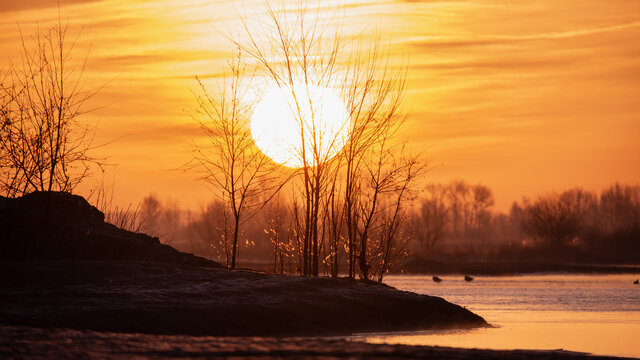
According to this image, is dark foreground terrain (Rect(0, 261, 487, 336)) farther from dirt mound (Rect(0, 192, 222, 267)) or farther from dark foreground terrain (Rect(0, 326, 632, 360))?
dark foreground terrain (Rect(0, 326, 632, 360))

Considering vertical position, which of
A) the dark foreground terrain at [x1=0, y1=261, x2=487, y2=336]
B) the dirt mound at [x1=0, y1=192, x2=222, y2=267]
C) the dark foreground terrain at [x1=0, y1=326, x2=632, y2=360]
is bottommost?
the dark foreground terrain at [x1=0, y1=326, x2=632, y2=360]

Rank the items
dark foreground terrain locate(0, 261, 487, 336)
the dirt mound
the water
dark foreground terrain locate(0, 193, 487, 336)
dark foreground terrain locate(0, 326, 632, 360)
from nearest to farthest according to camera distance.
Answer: dark foreground terrain locate(0, 326, 632, 360)
dark foreground terrain locate(0, 261, 487, 336)
dark foreground terrain locate(0, 193, 487, 336)
the water
the dirt mound

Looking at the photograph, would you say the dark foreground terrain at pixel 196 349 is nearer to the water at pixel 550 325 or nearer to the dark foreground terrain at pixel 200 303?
the dark foreground terrain at pixel 200 303

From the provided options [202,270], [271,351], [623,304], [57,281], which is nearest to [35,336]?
[271,351]

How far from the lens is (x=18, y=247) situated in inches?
677

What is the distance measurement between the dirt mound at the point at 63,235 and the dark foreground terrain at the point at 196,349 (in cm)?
605

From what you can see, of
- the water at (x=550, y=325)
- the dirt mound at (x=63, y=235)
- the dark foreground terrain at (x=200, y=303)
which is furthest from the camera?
the dirt mound at (x=63, y=235)

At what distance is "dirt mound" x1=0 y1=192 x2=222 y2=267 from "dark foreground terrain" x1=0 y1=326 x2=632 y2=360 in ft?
19.8

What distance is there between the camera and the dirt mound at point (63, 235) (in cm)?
1725

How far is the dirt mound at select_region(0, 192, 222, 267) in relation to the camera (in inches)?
679

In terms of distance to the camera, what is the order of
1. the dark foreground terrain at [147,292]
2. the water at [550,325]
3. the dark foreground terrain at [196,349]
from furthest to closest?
the water at [550,325], the dark foreground terrain at [147,292], the dark foreground terrain at [196,349]

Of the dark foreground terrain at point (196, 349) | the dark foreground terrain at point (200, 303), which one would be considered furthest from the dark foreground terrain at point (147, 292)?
the dark foreground terrain at point (196, 349)

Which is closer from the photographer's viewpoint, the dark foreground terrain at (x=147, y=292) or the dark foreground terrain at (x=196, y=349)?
the dark foreground terrain at (x=196, y=349)

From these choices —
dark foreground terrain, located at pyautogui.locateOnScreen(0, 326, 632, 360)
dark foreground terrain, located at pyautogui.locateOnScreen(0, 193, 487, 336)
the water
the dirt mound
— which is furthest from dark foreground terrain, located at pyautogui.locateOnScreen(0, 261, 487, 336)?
dark foreground terrain, located at pyautogui.locateOnScreen(0, 326, 632, 360)
